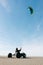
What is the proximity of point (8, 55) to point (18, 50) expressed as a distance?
3.43 metres

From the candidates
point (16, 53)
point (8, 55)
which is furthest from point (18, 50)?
point (8, 55)

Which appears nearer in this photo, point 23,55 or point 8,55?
point 23,55

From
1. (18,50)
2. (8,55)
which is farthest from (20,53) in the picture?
(8,55)

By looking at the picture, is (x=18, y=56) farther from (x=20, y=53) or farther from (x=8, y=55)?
(x=8, y=55)

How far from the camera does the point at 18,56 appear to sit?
35.3m

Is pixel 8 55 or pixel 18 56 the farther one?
pixel 8 55

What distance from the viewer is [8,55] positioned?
37.9 meters

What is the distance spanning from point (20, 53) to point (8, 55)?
367cm

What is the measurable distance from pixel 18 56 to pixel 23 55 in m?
1.08

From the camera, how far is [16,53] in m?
35.8

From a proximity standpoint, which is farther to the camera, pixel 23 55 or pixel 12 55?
pixel 12 55

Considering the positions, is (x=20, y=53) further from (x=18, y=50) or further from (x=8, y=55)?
(x=8, y=55)

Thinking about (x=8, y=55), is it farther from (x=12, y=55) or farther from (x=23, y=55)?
(x=23, y=55)

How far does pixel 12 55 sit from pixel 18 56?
9.31ft
